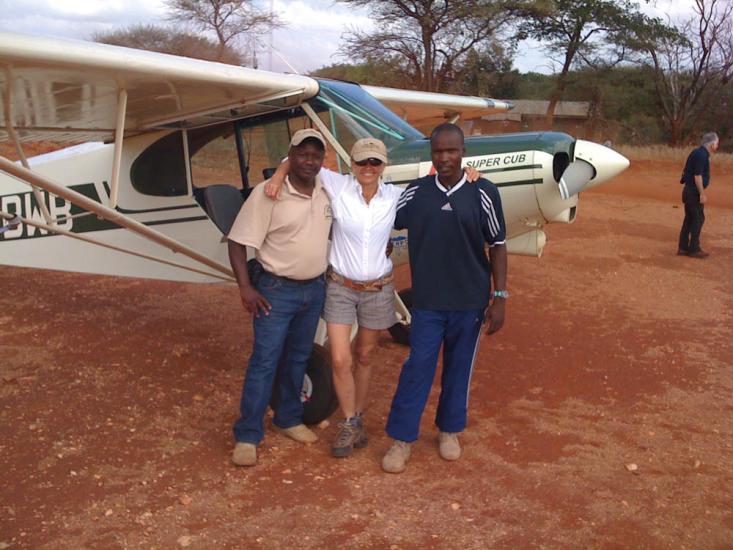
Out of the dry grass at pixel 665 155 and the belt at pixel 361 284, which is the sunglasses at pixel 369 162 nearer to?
the belt at pixel 361 284

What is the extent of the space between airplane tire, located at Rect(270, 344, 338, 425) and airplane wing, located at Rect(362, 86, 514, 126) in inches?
126

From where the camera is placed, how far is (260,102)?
4676 mm

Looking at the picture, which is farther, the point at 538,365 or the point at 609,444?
the point at 538,365

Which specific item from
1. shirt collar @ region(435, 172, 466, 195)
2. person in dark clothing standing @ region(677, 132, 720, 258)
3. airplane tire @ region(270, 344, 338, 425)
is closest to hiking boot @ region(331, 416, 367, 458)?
airplane tire @ region(270, 344, 338, 425)

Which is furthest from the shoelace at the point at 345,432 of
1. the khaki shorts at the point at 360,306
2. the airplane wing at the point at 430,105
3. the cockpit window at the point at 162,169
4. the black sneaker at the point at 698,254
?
the black sneaker at the point at 698,254

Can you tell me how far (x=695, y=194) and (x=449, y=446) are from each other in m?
7.78

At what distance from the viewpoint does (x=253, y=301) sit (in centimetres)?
357

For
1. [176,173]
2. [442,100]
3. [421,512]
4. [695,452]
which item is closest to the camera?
[421,512]

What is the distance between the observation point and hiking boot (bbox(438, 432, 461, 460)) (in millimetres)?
3820

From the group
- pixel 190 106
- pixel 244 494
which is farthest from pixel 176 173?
pixel 244 494

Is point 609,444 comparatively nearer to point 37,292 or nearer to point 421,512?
point 421,512

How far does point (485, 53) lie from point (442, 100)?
780 inches

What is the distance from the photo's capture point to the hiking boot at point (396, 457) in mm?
3676

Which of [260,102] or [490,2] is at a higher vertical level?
[490,2]
